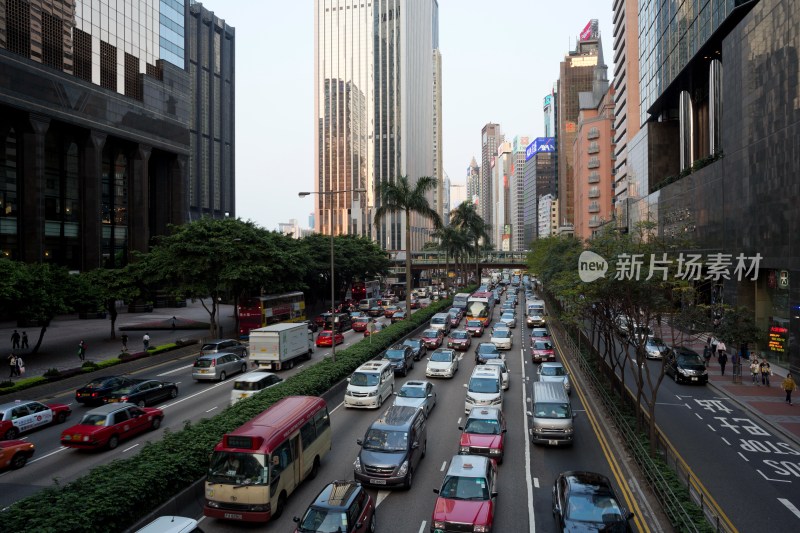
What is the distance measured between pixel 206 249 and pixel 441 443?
30.6 meters

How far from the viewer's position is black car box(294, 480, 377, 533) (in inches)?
445

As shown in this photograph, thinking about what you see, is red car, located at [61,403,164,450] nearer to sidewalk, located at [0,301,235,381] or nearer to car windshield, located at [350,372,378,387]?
car windshield, located at [350,372,378,387]

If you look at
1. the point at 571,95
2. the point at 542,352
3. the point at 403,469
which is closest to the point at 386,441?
the point at 403,469

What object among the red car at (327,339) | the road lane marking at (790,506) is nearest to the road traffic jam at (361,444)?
the road lane marking at (790,506)

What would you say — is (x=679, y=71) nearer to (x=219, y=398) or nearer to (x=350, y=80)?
(x=219, y=398)

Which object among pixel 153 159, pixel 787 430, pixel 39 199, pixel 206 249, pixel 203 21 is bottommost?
pixel 787 430

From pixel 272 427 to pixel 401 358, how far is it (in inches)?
734

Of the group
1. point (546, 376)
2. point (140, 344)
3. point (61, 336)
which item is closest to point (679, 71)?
point (546, 376)

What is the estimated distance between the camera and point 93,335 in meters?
50.8

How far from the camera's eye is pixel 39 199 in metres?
57.5

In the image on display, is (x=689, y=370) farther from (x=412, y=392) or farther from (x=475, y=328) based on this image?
(x=475, y=328)

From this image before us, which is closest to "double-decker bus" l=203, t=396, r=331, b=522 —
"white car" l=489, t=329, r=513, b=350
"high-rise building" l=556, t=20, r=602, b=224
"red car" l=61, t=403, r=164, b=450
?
"red car" l=61, t=403, r=164, b=450

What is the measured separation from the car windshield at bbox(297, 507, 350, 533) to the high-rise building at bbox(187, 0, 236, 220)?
118 metres

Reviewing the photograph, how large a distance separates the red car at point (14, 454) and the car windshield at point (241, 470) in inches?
353
